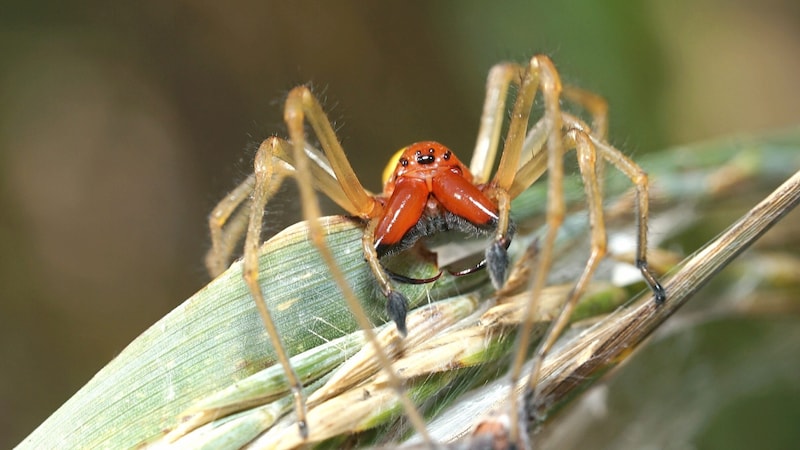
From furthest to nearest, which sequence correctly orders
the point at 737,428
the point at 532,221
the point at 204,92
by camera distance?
the point at 204,92 < the point at 737,428 < the point at 532,221

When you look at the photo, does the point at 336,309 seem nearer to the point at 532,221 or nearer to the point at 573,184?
the point at 573,184

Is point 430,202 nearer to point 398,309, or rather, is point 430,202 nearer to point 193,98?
point 398,309

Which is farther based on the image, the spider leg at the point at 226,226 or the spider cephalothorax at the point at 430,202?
the spider leg at the point at 226,226

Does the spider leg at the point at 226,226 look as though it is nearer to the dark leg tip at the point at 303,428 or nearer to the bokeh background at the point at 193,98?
the dark leg tip at the point at 303,428

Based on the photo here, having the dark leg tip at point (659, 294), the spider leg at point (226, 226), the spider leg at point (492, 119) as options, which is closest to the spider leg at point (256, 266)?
the spider leg at point (226, 226)

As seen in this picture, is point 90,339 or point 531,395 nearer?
point 531,395

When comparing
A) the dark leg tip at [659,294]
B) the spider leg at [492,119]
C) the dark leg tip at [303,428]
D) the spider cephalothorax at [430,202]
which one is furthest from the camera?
the spider leg at [492,119]

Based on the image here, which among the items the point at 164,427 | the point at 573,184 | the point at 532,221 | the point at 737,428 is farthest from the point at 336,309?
the point at 737,428

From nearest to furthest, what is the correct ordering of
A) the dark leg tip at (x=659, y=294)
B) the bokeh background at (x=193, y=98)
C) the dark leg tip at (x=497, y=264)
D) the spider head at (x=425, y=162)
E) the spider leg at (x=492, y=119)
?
the dark leg tip at (x=659, y=294)
the dark leg tip at (x=497, y=264)
the spider head at (x=425, y=162)
the spider leg at (x=492, y=119)
the bokeh background at (x=193, y=98)
